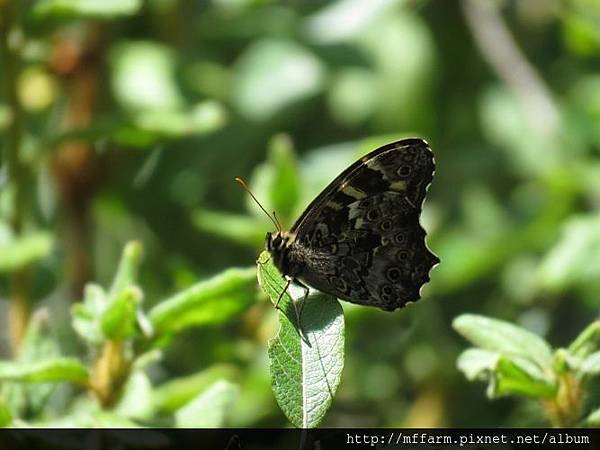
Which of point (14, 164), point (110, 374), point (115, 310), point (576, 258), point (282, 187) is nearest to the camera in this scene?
point (115, 310)

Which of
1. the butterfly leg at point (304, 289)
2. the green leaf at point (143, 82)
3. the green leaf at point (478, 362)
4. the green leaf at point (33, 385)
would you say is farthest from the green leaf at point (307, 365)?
the green leaf at point (143, 82)

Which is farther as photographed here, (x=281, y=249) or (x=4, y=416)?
(x=281, y=249)

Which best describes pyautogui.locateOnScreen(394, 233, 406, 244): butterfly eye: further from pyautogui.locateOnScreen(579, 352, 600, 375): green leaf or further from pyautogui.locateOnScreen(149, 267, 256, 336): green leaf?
pyautogui.locateOnScreen(579, 352, 600, 375): green leaf

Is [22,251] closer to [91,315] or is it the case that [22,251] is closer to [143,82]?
[91,315]

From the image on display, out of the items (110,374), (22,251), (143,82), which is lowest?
(110,374)

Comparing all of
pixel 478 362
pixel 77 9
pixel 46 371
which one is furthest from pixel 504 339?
pixel 77 9

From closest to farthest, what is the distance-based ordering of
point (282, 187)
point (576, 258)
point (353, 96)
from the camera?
1. point (282, 187)
2. point (576, 258)
3. point (353, 96)
